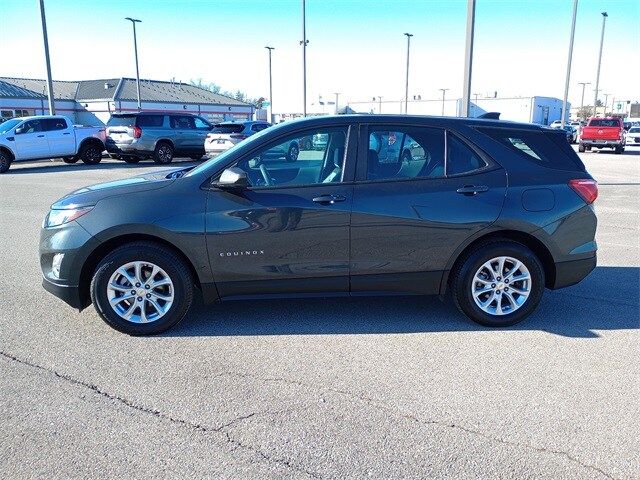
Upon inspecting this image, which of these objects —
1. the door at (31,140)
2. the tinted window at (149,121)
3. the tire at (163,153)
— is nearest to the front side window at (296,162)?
the door at (31,140)

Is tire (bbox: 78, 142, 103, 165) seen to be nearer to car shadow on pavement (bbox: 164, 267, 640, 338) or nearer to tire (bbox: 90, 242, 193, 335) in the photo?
car shadow on pavement (bbox: 164, 267, 640, 338)

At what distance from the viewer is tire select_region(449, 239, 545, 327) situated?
4.53 meters

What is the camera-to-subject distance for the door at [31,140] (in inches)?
714

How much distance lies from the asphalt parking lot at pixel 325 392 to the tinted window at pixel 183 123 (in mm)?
16600

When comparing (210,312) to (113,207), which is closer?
(113,207)

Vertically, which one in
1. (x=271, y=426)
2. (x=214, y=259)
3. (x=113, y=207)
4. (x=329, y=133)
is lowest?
(x=271, y=426)

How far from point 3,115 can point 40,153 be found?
3926cm

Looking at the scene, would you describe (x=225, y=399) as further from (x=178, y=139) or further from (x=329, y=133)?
(x=178, y=139)

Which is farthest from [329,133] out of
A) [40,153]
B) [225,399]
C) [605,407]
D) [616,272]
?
[40,153]

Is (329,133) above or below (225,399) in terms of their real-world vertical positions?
above

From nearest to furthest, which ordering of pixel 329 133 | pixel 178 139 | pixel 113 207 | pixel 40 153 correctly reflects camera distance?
pixel 113 207, pixel 329 133, pixel 40 153, pixel 178 139

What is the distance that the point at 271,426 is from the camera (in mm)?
3109

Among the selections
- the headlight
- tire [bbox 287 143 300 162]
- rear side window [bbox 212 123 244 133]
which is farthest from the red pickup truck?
the headlight

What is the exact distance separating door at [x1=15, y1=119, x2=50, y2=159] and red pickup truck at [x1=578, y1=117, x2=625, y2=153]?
26904 mm
